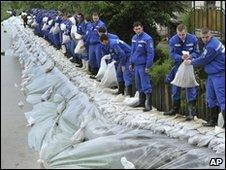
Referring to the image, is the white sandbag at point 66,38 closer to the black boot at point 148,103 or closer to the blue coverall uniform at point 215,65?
the black boot at point 148,103

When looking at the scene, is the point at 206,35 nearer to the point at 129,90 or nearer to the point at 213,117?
the point at 213,117

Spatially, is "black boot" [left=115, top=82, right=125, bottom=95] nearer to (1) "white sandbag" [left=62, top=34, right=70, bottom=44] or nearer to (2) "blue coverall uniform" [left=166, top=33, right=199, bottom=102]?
(2) "blue coverall uniform" [left=166, top=33, right=199, bottom=102]

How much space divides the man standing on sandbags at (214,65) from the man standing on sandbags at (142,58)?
1.27 m

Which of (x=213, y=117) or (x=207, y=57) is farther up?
(x=207, y=57)

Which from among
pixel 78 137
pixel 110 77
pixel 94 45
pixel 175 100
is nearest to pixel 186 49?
pixel 175 100

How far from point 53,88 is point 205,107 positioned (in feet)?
13.6

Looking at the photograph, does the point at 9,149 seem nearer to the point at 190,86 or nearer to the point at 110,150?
the point at 110,150

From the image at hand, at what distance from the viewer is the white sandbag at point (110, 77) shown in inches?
375

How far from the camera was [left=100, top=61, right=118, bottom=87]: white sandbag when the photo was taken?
9514 millimetres

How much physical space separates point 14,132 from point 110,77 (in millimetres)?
2258

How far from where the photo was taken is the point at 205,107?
7.62m

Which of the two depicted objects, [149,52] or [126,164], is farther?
[149,52]

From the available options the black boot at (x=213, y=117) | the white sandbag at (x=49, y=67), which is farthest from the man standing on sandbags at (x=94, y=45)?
the black boot at (x=213, y=117)

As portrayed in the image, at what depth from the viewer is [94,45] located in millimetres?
11500
